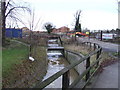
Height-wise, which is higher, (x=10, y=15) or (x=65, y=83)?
(x=10, y=15)

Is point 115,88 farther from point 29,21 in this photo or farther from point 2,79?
point 29,21

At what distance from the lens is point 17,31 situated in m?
42.2

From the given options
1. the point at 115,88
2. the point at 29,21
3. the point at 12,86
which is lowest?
the point at 12,86

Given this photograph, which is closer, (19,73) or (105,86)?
(105,86)

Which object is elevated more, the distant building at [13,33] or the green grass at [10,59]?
the distant building at [13,33]

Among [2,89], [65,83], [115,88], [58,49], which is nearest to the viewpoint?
[65,83]

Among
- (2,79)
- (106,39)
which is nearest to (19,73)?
(2,79)

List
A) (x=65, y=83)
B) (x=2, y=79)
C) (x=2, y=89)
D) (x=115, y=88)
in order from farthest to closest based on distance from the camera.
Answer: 1. (x=2, y=79)
2. (x=2, y=89)
3. (x=115, y=88)
4. (x=65, y=83)

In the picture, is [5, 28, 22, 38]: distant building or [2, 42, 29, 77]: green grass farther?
[5, 28, 22, 38]: distant building

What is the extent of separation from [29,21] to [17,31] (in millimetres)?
15054

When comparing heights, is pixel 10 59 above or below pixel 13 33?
below

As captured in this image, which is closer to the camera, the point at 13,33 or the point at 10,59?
the point at 10,59

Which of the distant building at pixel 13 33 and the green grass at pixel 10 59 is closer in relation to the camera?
the green grass at pixel 10 59

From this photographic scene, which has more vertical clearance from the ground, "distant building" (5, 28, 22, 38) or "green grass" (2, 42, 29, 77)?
"distant building" (5, 28, 22, 38)
